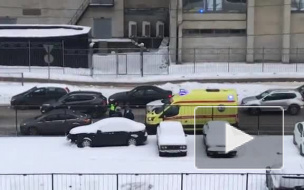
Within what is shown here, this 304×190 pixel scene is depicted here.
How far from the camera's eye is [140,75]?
39656 mm

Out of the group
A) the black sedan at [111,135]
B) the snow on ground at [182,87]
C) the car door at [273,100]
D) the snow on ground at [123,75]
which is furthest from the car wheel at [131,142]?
the snow on ground at [123,75]

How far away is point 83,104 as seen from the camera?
29609mm

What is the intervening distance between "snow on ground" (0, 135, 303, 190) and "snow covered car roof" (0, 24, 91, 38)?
1719 cm

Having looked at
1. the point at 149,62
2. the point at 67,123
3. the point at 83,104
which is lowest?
the point at 67,123

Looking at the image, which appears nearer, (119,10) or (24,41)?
(24,41)

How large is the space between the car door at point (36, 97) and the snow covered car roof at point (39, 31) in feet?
34.6

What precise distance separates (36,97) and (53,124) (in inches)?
234

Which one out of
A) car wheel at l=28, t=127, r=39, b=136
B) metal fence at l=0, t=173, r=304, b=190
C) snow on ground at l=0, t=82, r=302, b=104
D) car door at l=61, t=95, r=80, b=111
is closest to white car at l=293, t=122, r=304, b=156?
metal fence at l=0, t=173, r=304, b=190

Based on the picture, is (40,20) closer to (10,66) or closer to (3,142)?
(10,66)

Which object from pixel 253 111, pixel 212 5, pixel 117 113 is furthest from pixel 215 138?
pixel 212 5

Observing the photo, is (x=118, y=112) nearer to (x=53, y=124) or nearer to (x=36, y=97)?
(x=53, y=124)

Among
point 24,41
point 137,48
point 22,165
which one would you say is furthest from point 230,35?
point 22,165

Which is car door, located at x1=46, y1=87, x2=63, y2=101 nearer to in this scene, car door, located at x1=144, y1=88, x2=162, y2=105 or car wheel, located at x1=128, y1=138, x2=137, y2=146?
car door, located at x1=144, y1=88, x2=162, y2=105

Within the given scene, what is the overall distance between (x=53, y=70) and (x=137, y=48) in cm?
839
